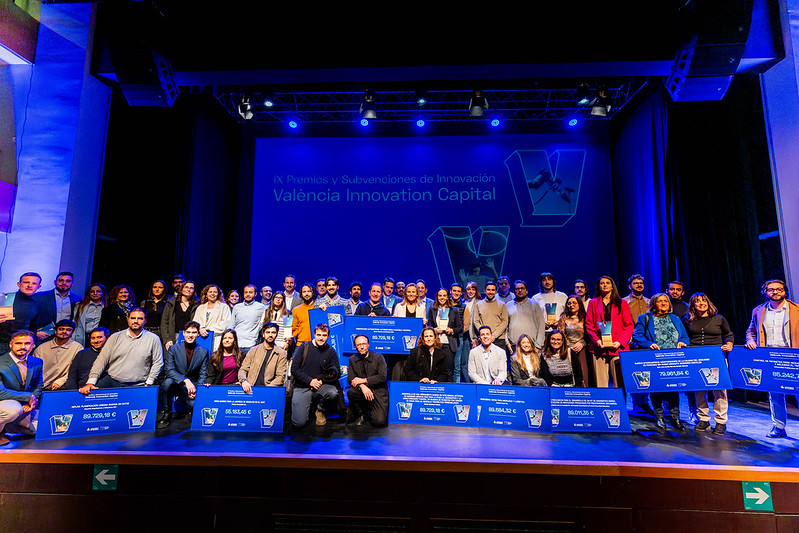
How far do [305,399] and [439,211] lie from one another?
5429 millimetres

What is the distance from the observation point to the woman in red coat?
16.4 feet

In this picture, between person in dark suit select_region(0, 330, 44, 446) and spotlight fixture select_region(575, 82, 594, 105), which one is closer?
person in dark suit select_region(0, 330, 44, 446)

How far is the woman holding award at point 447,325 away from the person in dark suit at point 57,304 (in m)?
4.64

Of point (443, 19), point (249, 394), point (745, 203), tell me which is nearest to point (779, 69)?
point (745, 203)

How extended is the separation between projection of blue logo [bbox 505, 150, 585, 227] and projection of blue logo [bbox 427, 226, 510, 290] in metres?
0.76

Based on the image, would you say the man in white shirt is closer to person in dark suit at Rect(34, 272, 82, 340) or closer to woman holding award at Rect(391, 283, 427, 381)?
person in dark suit at Rect(34, 272, 82, 340)

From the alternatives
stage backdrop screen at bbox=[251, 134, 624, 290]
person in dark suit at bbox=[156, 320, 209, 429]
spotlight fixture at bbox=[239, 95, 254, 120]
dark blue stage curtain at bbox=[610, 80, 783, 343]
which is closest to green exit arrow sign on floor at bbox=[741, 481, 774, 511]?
dark blue stage curtain at bbox=[610, 80, 783, 343]

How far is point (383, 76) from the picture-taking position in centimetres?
599

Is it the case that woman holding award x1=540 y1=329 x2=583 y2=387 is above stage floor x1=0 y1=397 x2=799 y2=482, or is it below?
above

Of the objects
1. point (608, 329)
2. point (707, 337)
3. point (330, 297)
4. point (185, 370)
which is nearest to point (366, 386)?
point (330, 297)

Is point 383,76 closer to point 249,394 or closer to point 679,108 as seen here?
point 249,394

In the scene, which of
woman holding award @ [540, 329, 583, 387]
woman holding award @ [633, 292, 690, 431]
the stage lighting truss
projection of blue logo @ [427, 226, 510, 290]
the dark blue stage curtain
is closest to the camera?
woman holding award @ [633, 292, 690, 431]

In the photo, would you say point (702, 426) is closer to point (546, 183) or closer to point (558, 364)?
point (558, 364)

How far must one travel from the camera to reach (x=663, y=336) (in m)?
4.73
